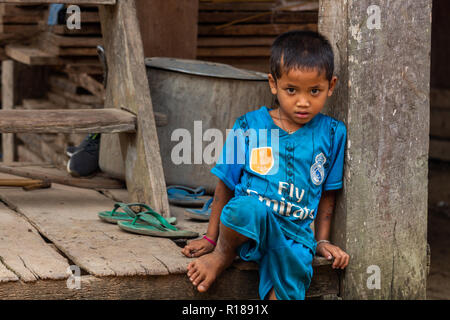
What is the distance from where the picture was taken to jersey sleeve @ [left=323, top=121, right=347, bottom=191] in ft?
8.94

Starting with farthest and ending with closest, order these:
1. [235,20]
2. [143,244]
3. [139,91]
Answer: [235,20]
[139,91]
[143,244]

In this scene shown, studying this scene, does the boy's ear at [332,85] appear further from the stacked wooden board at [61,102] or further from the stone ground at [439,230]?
the stacked wooden board at [61,102]

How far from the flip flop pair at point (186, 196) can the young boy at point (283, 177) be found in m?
0.91

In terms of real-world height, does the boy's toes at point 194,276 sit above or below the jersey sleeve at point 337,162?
below

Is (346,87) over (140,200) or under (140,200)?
over

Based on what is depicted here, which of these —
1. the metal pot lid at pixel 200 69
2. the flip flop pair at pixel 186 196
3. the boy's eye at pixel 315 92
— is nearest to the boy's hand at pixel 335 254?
the boy's eye at pixel 315 92

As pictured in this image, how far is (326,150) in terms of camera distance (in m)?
2.70

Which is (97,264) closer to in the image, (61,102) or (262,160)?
(262,160)

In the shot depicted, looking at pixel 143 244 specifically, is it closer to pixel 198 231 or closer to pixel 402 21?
pixel 198 231

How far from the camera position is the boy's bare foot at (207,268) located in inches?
102

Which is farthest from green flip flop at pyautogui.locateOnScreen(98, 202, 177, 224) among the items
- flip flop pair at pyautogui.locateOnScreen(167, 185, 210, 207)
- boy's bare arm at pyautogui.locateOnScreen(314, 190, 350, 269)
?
boy's bare arm at pyautogui.locateOnScreen(314, 190, 350, 269)

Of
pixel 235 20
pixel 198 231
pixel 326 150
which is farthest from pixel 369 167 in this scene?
pixel 235 20

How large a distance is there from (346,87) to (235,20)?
3.58 meters

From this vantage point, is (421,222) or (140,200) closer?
(421,222)
